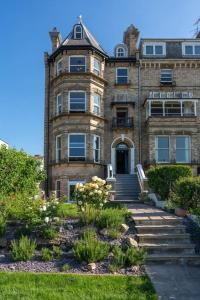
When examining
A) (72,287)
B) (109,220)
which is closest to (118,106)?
(109,220)

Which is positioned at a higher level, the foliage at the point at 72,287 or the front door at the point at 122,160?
the front door at the point at 122,160

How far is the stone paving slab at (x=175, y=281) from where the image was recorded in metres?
6.18

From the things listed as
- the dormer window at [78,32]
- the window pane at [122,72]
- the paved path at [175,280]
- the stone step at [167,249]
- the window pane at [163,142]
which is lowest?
the paved path at [175,280]

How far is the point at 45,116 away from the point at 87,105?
409 centimetres

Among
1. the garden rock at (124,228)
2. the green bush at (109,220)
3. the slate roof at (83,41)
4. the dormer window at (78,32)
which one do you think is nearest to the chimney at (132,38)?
the slate roof at (83,41)

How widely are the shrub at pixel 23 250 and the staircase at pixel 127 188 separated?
516 inches

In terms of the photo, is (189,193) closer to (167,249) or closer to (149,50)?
(167,249)

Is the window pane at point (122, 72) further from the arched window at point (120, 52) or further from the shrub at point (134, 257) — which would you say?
the shrub at point (134, 257)

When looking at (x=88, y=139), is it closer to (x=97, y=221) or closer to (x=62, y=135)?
(x=62, y=135)

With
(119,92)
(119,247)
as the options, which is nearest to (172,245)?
(119,247)

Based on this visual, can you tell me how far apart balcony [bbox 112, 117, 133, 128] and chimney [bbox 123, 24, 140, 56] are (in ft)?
19.6

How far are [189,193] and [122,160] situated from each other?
15971 millimetres

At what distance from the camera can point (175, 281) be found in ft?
22.7

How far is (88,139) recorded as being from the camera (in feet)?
82.9
